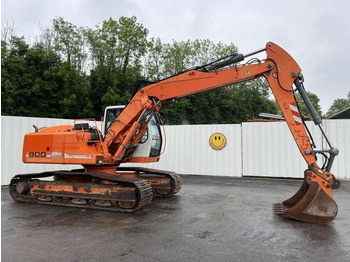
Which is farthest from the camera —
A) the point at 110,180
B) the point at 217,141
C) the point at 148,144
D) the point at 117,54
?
the point at 117,54

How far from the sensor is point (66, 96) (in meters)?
22.4

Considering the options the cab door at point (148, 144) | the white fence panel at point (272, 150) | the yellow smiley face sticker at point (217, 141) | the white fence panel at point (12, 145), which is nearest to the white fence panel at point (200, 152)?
the yellow smiley face sticker at point (217, 141)

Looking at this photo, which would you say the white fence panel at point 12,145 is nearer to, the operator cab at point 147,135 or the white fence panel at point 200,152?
the operator cab at point 147,135

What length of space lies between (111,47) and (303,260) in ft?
94.3

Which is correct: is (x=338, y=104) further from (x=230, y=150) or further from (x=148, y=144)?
(x=148, y=144)

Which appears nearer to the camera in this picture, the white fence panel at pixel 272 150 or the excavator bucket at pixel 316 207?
the excavator bucket at pixel 316 207

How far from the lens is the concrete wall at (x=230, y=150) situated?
980 cm

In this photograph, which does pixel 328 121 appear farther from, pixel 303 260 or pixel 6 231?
pixel 6 231

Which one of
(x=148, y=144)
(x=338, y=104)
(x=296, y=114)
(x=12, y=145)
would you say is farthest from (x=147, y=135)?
(x=338, y=104)

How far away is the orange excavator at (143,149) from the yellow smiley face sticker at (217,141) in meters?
4.74

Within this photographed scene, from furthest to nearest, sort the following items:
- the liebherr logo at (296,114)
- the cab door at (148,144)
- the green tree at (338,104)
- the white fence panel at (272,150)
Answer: the green tree at (338,104)
the white fence panel at (272,150)
the cab door at (148,144)
the liebherr logo at (296,114)

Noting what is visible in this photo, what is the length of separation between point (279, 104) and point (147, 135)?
11.0 ft

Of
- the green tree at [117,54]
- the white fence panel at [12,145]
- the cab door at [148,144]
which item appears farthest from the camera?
the green tree at [117,54]

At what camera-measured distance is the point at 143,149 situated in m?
7.64
